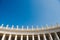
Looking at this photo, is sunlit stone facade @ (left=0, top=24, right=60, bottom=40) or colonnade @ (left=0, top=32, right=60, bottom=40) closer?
colonnade @ (left=0, top=32, right=60, bottom=40)

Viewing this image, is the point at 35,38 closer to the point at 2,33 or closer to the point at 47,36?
the point at 47,36

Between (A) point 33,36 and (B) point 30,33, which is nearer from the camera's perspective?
(A) point 33,36

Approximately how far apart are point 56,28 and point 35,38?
31.7 feet

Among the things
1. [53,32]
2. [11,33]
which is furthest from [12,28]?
[53,32]

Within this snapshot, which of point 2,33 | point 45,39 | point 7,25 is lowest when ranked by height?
point 45,39

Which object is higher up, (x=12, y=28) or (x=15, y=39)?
(x=12, y=28)

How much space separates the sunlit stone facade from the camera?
61.1m

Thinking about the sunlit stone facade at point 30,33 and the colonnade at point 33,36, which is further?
the sunlit stone facade at point 30,33

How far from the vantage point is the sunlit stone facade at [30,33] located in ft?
201

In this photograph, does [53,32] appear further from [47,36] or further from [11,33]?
[11,33]

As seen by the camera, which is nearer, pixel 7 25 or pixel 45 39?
pixel 45 39

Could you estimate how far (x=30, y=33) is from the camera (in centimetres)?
6309

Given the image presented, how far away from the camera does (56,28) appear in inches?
2400

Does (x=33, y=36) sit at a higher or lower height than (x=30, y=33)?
lower
